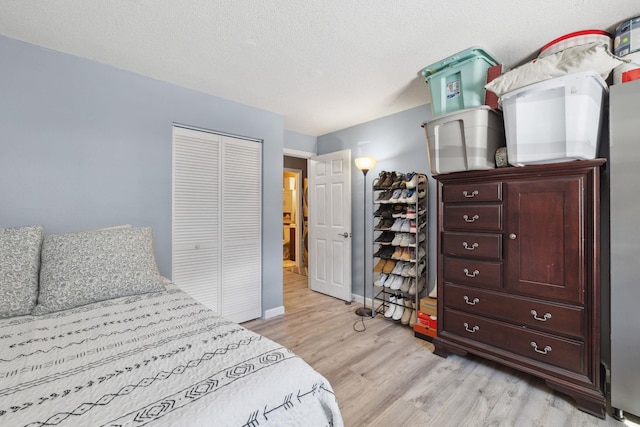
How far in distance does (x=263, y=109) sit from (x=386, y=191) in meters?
1.68

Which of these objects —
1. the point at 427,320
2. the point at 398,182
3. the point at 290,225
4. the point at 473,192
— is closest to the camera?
the point at 473,192

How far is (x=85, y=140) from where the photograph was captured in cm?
207

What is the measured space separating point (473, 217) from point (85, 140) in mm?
3009

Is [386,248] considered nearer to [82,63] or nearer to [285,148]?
[285,148]

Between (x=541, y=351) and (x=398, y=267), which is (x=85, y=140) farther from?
(x=541, y=351)

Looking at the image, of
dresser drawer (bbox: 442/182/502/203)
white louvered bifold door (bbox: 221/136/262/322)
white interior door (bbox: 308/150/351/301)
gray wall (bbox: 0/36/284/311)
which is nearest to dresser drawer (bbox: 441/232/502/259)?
dresser drawer (bbox: 442/182/502/203)

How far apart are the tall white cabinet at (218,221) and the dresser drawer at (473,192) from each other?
1950mm

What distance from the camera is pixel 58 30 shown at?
1759 mm

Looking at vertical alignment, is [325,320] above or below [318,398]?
below

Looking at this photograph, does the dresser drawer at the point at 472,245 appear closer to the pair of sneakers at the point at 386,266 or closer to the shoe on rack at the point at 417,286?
the shoe on rack at the point at 417,286

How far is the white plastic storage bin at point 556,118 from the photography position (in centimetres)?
154

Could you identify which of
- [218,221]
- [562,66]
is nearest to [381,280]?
[218,221]

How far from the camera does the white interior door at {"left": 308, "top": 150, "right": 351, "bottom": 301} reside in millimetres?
3629

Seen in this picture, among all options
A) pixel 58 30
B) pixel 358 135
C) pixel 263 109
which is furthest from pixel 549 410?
pixel 58 30
